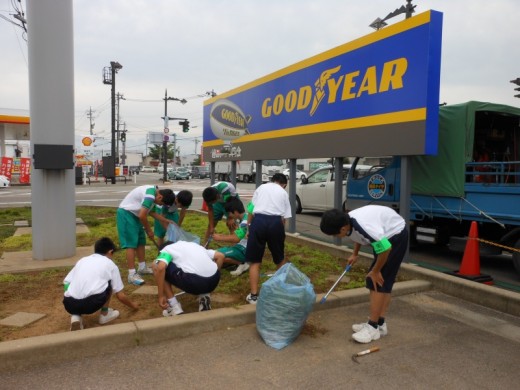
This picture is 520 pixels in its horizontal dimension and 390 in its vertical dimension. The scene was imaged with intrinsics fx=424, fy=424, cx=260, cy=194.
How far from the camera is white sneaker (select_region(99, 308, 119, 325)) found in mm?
3830

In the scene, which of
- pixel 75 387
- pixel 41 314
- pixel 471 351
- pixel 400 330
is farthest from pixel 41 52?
pixel 471 351

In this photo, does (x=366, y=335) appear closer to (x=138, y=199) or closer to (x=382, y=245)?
(x=382, y=245)

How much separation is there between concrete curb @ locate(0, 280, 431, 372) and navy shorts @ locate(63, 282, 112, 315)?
0.18m

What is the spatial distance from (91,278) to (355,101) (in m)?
4.70

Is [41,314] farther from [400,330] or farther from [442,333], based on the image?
[442,333]

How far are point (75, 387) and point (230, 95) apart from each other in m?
8.65

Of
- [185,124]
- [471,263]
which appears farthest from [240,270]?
[185,124]

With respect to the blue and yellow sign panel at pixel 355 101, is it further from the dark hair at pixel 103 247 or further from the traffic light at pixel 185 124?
A: the traffic light at pixel 185 124

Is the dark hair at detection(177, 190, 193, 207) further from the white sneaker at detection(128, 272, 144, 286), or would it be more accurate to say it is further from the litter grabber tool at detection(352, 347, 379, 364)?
the litter grabber tool at detection(352, 347, 379, 364)

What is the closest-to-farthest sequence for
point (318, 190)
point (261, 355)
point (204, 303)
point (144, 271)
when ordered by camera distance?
1. point (261, 355)
2. point (204, 303)
3. point (144, 271)
4. point (318, 190)

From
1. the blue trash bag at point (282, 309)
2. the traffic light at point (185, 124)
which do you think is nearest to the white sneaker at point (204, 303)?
the blue trash bag at point (282, 309)

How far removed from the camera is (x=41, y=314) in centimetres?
405

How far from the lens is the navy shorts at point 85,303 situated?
3.52 meters

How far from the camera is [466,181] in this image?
6.48 m
